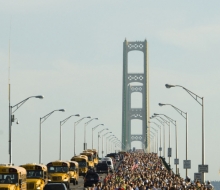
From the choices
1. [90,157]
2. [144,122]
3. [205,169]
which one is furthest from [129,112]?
[205,169]

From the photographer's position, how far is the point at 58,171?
52781mm

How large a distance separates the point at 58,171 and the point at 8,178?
15.8 metres

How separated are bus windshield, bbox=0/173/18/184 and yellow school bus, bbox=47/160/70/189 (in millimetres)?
13885

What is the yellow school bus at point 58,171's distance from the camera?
51594 mm

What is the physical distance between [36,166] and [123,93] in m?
144

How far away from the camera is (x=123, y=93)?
616 ft

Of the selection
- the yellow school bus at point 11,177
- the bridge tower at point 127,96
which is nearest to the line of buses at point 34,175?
the yellow school bus at point 11,177

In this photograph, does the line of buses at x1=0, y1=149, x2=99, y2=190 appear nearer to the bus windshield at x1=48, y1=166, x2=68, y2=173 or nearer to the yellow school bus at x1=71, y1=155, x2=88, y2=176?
the bus windshield at x1=48, y1=166, x2=68, y2=173

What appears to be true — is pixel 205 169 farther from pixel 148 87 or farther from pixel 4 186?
pixel 148 87

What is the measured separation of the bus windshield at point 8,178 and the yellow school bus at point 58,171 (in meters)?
13.9

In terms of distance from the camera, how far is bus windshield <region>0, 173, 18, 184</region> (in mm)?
37031

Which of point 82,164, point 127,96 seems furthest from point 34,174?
point 127,96

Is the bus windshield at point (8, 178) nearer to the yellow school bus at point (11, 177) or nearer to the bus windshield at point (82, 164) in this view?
the yellow school bus at point (11, 177)

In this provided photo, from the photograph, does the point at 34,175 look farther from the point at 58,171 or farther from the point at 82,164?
the point at 82,164
